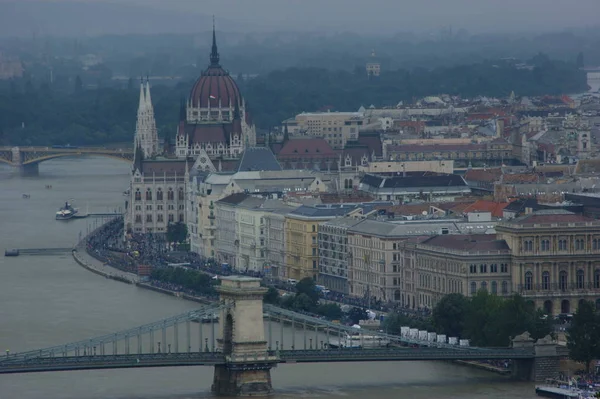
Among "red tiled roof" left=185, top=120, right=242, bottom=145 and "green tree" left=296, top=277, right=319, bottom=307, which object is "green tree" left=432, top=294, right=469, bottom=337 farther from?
"red tiled roof" left=185, top=120, right=242, bottom=145

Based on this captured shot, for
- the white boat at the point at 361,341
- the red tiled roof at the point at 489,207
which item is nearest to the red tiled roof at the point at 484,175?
the red tiled roof at the point at 489,207

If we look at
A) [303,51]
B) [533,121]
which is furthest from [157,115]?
[303,51]

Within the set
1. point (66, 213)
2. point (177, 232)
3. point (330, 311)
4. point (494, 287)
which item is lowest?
point (177, 232)

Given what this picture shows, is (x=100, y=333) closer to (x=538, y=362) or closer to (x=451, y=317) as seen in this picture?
(x=451, y=317)

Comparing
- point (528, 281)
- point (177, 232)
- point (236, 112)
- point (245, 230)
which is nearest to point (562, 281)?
point (528, 281)

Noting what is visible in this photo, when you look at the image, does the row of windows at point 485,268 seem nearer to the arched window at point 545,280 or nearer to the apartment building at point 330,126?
the arched window at point 545,280

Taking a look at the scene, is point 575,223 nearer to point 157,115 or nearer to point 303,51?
point 157,115
